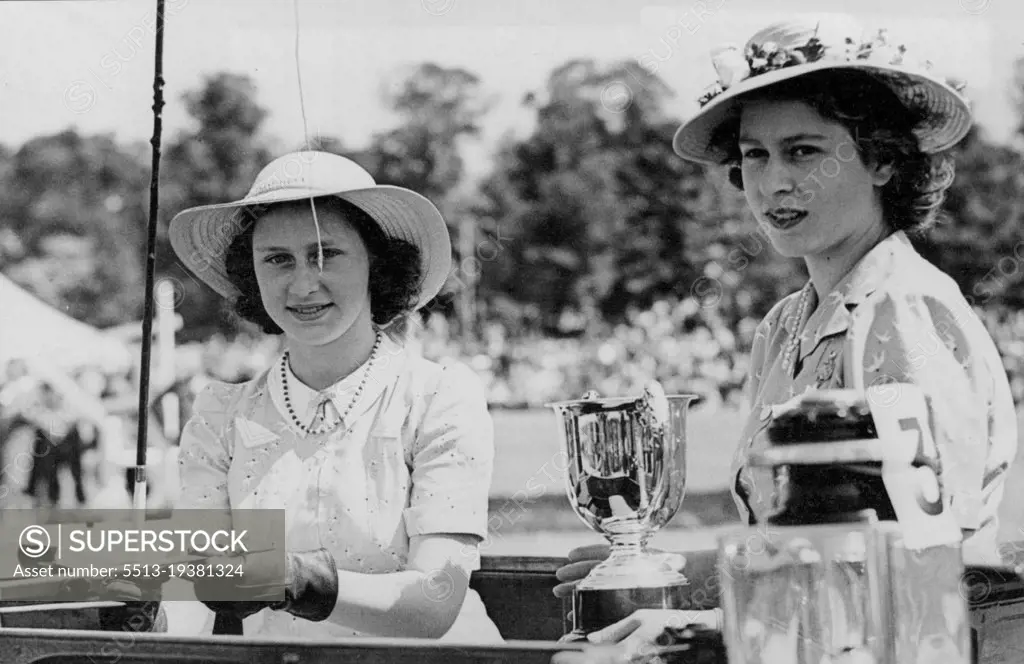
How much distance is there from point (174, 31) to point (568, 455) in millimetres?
1102

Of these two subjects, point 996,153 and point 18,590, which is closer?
point 18,590

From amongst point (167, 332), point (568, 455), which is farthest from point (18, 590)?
point (568, 455)

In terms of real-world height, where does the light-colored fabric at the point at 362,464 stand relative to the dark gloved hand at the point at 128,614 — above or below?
above

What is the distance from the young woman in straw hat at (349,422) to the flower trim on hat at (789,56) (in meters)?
0.49

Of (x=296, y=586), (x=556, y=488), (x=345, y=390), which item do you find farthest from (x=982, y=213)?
(x=556, y=488)

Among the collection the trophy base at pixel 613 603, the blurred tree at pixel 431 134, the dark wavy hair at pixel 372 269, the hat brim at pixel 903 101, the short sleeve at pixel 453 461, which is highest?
the blurred tree at pixel 431 134

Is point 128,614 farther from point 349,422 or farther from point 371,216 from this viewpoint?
point 371,216

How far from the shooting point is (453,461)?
1.51 meters

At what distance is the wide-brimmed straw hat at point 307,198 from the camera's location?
156cm

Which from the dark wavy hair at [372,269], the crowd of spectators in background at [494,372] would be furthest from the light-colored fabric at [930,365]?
the crowd of spectators in background at [494,372]

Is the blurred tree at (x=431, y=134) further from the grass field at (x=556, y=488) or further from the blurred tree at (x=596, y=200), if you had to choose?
the grass field at (x=556, y=488)

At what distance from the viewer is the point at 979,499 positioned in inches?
46.9

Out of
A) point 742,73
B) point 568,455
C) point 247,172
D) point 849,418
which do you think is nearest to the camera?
point 849,418

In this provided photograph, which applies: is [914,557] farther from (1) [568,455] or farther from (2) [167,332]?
(2) [167,332]
